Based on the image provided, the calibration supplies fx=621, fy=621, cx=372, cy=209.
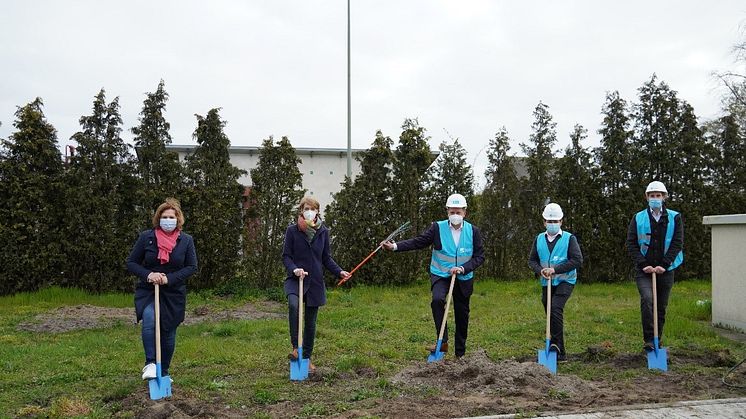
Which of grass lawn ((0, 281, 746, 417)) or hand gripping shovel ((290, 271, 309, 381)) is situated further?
hand gripping shovel ((290, 271, 309, 381))

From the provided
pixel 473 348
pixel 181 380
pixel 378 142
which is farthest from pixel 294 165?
pixel 181 380

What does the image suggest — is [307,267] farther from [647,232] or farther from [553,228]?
[647,232]

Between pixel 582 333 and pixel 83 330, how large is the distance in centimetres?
721

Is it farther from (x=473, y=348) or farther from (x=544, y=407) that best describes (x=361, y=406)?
(x=473, y=348)

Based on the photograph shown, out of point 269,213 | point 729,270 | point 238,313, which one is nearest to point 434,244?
point 238,313

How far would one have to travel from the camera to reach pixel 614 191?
587 inches

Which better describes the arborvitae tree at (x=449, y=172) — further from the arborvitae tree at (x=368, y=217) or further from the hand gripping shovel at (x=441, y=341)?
the hand gripping shovel at (x=441, y=341)

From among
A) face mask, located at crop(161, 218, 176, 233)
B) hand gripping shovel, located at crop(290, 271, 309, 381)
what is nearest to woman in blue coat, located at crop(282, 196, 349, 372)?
hand gripping shovel, located at crop(290, 271, 309, 381)

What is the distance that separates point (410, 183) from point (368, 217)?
1294 millimetres

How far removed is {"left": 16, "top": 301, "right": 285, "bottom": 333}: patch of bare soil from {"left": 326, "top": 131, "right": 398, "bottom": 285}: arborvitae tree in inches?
94.4

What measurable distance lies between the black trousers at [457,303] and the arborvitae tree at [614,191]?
344 inches

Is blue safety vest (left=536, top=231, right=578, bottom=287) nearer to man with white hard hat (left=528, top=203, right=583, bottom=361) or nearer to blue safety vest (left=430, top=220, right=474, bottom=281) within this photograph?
man with white hard hat (left=528, top=203, right=583, bottom=361)

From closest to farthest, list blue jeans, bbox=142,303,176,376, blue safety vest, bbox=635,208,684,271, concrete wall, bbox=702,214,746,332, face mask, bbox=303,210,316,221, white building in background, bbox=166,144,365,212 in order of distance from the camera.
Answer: blue jeans, bbox=142,303,176,376
face mask, bbox=303,210,316,221
blue safety vest, bbox=635,208,684,271
concrete wall, bbox=702,214,746,332
white building in background, bbox=166,144,365,212

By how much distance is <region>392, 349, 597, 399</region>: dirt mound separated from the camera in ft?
18.4
